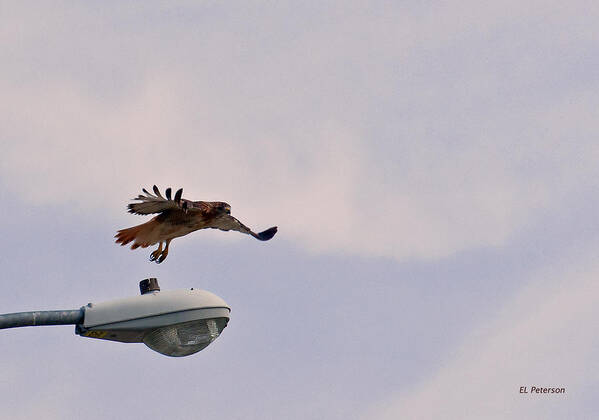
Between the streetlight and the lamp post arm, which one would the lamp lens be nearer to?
the streetlight

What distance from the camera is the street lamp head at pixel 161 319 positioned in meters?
7.84

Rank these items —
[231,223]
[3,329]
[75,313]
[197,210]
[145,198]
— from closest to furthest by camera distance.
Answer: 1. [3,329]
2. [75,313]
3. [145,198]
4. [197,210]
5. [231,223]

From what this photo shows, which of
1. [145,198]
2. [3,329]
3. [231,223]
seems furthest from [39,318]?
[231,223]

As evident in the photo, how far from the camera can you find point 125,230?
476 inches

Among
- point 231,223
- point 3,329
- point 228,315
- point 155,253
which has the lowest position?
point 3,329

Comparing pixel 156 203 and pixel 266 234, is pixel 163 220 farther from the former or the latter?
pixel 266 234

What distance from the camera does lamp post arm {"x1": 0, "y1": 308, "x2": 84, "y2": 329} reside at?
7.10 meters

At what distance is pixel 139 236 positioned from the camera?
12094 millimetres

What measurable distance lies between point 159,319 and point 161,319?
0.05ft

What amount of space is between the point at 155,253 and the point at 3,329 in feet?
15.9

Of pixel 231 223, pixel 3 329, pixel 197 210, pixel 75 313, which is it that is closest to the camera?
pixel 3 329

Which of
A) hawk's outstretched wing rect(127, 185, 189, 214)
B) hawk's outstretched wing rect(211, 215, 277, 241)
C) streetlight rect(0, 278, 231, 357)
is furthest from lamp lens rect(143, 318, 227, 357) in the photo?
hawk's outstretched wing rect(211, 215, 277, 241)

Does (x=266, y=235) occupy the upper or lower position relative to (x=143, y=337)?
upper

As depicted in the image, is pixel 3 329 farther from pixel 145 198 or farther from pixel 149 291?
pixel 145 198
